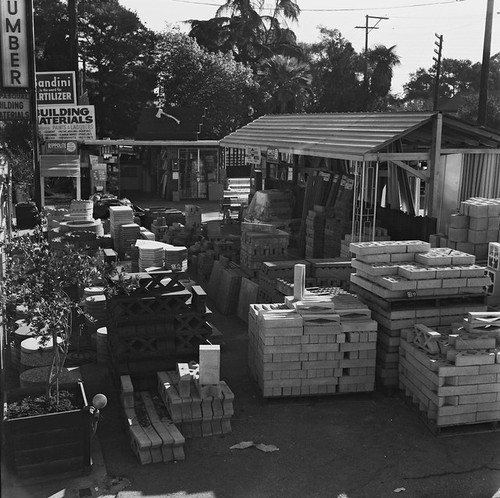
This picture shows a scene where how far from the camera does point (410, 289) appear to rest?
396 inches

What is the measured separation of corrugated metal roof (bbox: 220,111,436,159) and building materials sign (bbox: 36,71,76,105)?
5.60 metres

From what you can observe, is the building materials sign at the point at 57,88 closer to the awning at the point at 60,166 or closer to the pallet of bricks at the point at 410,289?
the awning at the point at 60,166

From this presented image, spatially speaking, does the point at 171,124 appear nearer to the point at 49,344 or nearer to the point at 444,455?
the point at 49,344

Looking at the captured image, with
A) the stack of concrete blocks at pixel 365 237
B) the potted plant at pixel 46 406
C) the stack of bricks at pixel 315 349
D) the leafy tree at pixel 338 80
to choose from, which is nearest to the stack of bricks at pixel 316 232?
the stack of concrete blocks at pixel 365 237

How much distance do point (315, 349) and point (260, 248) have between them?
18.7 feet

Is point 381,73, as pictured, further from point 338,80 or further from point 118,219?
point 118,219

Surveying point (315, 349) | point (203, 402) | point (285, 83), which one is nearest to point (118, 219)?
point (315, 349)

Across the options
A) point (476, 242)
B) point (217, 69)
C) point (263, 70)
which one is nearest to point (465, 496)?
point (476, 242)

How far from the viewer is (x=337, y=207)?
18891mm

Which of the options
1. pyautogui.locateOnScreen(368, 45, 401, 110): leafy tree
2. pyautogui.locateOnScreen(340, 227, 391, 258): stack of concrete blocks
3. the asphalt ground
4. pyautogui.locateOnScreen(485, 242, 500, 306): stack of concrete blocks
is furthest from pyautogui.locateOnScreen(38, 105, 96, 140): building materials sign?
pyautogui.locateOnScreen(368, 45, 401, 110): leafy tree

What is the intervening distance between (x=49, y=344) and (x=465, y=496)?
636 cm

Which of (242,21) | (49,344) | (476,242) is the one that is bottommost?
(49,344)

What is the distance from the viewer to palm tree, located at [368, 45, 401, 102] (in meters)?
57.8

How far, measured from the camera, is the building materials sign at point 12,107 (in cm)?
1431
